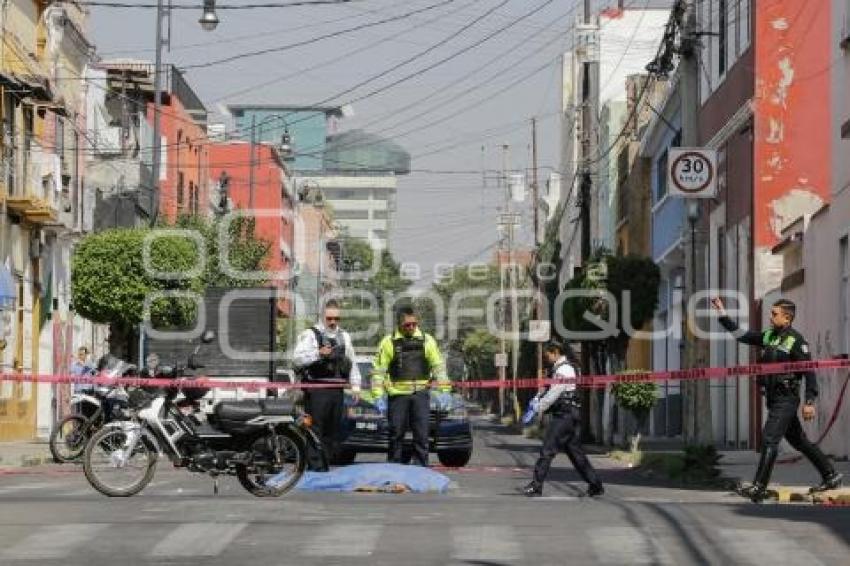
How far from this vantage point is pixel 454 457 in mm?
27750

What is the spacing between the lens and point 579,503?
16516 mm

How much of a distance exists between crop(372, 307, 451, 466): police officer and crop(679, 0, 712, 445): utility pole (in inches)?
231

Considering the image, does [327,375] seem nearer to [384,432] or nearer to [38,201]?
[384,432]

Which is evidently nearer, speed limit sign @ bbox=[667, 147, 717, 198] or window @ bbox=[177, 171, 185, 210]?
speed limit sign @ bbox=[667, 147, 717, 198]

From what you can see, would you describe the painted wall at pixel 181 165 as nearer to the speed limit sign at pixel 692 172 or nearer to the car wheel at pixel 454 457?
the speed limit sign at pixel 692 172

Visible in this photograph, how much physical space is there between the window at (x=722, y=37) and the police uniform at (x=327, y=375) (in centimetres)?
2097

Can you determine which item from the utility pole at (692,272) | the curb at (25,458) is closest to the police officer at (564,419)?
the utility pole at (692,272)

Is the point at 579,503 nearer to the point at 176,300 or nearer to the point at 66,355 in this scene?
the point at 176,300

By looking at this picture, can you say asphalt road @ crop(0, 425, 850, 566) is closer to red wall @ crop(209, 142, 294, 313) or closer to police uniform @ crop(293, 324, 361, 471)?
police uniform @ crop(293, 324, 361, 471)

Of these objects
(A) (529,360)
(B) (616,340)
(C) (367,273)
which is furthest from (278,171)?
(B) (616,340)

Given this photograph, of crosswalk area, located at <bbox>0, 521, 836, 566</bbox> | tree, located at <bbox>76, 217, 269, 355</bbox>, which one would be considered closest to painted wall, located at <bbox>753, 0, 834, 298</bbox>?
tree, located at <bbox>76, 217, 269, 355</bbox>

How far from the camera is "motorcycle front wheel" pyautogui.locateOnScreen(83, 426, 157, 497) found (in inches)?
674

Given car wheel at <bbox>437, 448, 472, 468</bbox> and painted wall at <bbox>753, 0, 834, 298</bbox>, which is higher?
painted wall at <bbox>753, 0, 834, 298</bbox>

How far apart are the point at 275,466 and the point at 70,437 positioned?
11.2 m
